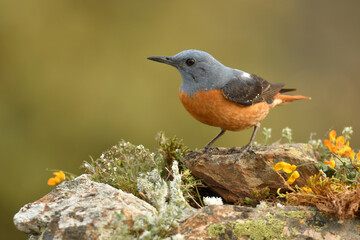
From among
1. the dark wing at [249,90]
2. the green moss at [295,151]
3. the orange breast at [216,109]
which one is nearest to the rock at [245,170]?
the green moss at [295,151]

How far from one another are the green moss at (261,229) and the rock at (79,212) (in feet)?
2.08

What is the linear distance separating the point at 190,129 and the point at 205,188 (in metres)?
3.33

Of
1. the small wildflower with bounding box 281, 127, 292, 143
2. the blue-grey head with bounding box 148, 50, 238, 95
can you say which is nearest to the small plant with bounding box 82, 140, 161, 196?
the blue-grey head with bounding box 148, 50, 238, 95

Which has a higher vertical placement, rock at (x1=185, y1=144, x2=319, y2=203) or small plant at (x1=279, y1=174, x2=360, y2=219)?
small plant at (x1=279, y1=174, x2=360, y2=219)

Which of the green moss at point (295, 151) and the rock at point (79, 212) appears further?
the green moss at point (295, 151)

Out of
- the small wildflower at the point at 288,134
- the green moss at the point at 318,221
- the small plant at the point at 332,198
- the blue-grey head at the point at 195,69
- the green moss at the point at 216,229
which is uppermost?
the blue-grey head at the point at 195,69

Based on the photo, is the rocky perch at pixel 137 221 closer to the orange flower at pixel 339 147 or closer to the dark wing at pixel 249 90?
the orange flower at pixel 339 147

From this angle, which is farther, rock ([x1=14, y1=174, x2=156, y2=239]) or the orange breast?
the orange breast

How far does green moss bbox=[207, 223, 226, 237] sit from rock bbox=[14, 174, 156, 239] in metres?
0.44

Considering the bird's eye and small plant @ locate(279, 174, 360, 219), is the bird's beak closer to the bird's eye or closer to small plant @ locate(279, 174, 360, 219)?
the bird's eye

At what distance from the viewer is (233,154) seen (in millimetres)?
4289

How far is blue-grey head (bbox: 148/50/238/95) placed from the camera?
461cm

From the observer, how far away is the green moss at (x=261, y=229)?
2789mm

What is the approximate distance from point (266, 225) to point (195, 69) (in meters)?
2.21
